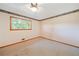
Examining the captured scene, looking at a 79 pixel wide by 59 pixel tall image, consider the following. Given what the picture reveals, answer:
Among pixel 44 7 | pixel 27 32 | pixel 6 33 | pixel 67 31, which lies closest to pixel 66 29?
pixel 67 31

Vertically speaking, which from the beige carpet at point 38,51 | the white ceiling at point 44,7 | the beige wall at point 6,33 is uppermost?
the white ceiling at point 44,7

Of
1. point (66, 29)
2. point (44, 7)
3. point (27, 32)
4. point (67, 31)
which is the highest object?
point (44, 7)

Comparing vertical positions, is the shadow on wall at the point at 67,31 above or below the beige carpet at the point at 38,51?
above

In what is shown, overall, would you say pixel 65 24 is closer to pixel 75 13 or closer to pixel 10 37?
pixel 75 13

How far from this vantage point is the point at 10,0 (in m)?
1.22

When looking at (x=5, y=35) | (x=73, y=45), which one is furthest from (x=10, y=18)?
(x=73, y=45)

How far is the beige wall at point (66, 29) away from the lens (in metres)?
3.94

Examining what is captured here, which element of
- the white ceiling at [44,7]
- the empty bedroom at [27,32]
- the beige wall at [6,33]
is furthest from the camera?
the beige wall at [6,33]

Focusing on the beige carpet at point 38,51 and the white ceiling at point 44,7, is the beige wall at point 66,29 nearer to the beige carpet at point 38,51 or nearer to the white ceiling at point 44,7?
the white ceiling at point 44,7

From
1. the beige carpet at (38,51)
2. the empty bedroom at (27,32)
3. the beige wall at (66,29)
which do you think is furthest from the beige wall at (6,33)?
the beige wall at (66,29)

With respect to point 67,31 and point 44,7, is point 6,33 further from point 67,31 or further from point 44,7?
point 67,31

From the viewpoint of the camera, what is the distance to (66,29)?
15.0 ft

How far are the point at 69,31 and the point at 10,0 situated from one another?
12.1 feet

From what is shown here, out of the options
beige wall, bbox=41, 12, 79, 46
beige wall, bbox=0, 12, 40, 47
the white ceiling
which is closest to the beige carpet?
beige wall, bbox=0, 12, 40, 47
